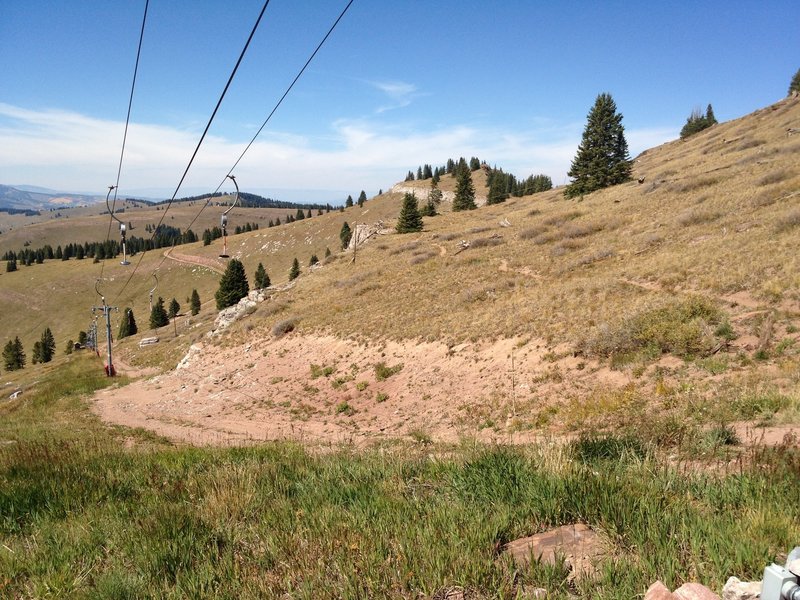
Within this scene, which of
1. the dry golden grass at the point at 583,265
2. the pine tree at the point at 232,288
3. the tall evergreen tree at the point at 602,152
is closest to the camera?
the dry golden grass at the point at 583,265

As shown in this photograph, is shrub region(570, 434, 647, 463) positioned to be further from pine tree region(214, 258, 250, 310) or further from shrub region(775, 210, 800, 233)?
pine tree region(214, 258, 250, 310)

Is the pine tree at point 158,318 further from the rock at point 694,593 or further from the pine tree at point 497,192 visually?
the rock at point 694,593

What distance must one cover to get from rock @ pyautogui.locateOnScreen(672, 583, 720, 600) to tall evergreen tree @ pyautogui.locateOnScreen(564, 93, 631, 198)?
→ 232 ft

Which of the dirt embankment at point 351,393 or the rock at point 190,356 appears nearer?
the dirt embankment at point 351,393

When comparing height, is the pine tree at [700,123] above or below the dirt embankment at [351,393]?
above

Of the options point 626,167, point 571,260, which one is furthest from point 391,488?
point 626,167

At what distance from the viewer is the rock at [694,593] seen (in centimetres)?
254

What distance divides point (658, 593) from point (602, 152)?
7273 centimetres

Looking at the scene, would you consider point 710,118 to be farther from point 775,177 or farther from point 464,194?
point 775,177

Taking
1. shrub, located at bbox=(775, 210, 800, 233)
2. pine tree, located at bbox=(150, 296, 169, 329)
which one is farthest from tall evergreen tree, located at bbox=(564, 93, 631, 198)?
pine tree, located at bbox=(150, 296, 169, 329)

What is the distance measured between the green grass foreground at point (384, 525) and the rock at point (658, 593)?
158 mm

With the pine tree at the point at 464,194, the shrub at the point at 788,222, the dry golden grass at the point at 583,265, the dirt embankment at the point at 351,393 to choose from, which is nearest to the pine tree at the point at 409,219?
the dry golden grass at the point at 583,265

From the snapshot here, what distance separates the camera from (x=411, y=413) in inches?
712

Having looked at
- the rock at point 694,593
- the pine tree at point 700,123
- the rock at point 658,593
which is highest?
the pine tree at point 700,123
